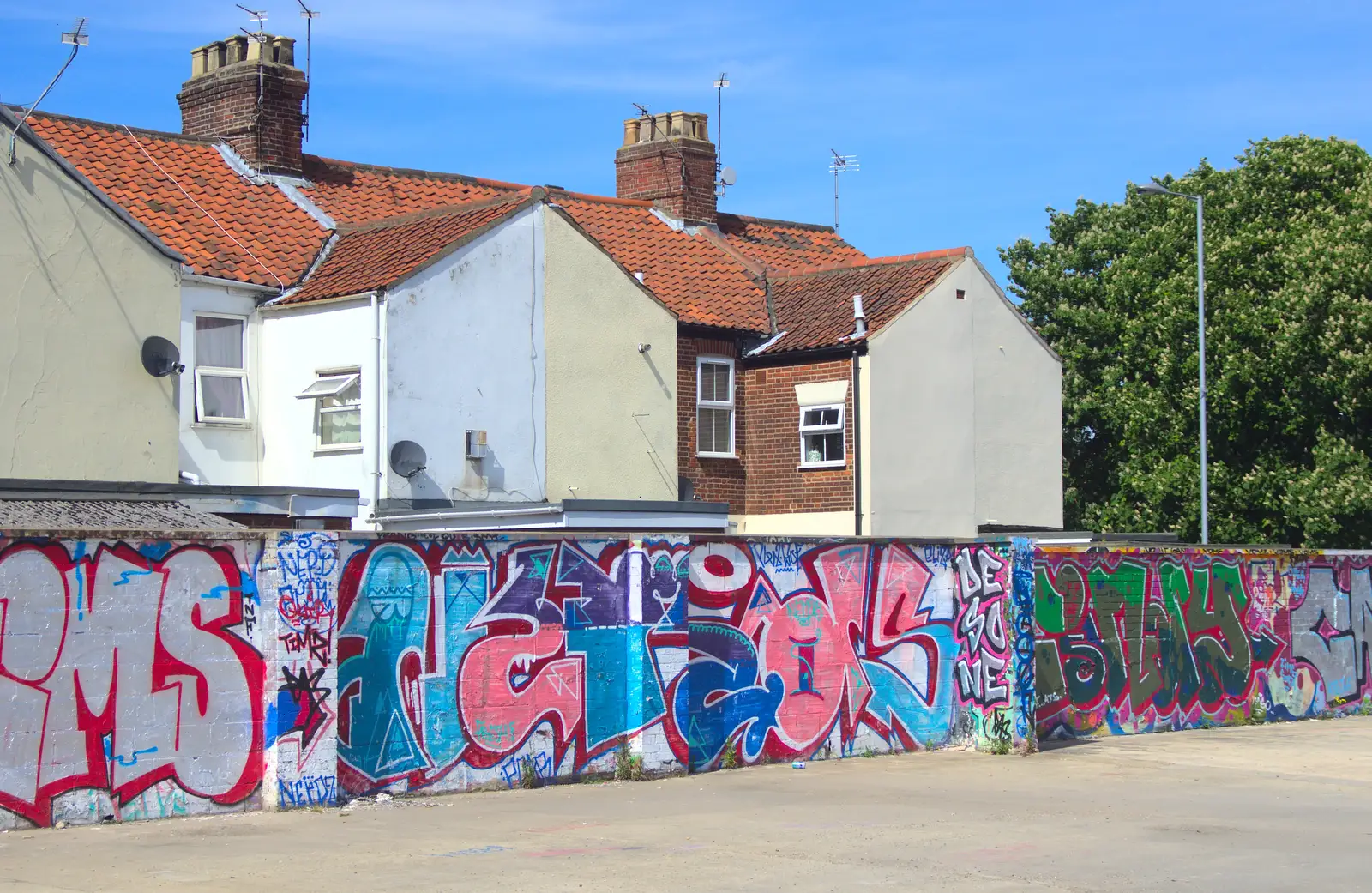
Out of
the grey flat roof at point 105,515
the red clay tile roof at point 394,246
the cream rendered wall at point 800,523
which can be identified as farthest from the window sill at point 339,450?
the cream rendered wall at point 800,523

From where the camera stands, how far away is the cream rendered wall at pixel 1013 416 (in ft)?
96.3

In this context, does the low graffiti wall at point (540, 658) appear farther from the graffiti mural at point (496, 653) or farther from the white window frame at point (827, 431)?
the white window frame at point (827, 431)

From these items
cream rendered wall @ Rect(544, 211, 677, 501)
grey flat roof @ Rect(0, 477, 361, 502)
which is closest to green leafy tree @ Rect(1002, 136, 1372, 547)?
cream rendered wall @ Rect(544, 211, 677, 501)

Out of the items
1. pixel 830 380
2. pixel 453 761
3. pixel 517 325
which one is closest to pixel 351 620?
pixel 453 761

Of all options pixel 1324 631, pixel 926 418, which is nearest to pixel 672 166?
pixel 926 418

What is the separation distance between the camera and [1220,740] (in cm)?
1997

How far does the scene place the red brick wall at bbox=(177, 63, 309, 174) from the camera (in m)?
26.7

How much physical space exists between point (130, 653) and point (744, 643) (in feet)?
20.7

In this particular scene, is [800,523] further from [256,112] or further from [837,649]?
[256,112]

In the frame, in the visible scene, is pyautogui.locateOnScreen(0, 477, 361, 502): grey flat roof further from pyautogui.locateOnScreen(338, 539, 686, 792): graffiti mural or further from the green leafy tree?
the green leafy tree

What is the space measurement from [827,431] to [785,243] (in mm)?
7215

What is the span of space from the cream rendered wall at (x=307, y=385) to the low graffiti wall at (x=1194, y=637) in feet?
30.6

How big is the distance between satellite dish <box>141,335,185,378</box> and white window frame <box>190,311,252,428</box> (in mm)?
3220

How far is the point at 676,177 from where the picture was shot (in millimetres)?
31469
